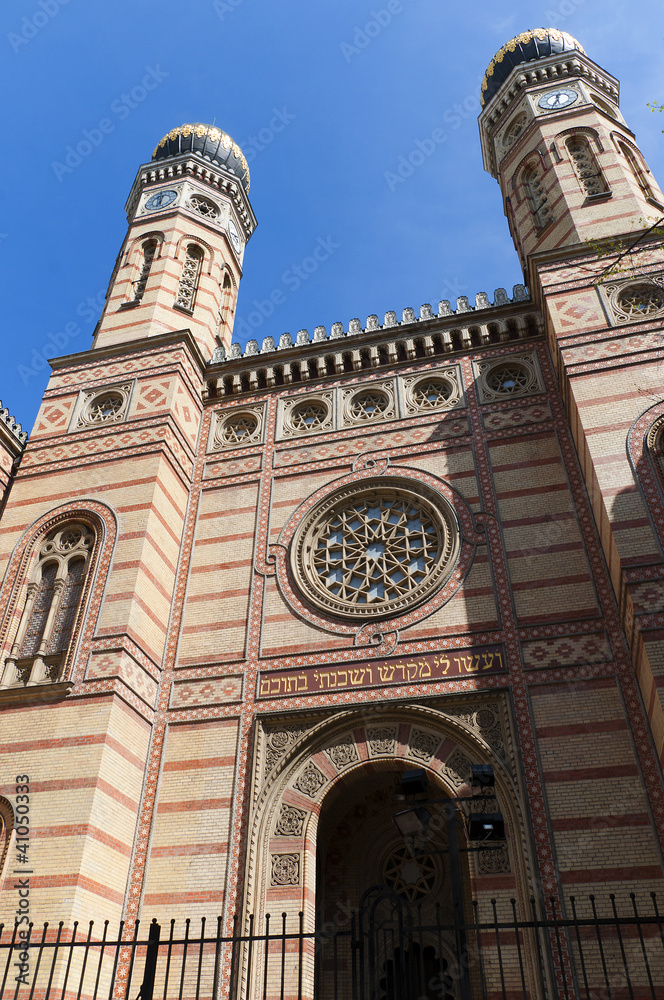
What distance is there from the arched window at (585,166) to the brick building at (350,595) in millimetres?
90

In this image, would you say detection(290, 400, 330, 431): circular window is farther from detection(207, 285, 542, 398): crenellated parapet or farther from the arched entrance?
the arched entrance

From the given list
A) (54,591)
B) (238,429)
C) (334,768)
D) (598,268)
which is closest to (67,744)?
(54,591)

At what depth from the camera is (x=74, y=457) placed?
505 inches

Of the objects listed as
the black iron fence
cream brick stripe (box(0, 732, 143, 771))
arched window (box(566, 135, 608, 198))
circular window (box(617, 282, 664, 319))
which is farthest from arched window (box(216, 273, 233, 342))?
the black iron fence

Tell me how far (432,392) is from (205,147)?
9875mm

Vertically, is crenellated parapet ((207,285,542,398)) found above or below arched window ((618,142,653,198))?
below

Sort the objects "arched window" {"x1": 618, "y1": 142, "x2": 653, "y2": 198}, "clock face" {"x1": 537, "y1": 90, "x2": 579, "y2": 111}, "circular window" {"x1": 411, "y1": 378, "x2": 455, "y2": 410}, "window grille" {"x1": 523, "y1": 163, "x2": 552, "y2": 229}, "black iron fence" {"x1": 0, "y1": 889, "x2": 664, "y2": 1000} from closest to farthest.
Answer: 1. "black iron fence" {"x1": 0, "y1": 889, "x2": 664, "y2": 1000}
2. "circular window" {"x1": 411, "y1": 378, "x2": 455, "y2": 410}
3. "arched window" {"x1": 618, "y1": 142, "x2": 653, "y2": 198}
4. "window grille" {"x1": 523, "y1": 163, "x2": 552, "y2": 229}
5. "clock face" {"x1": 537, "y1": 90, "x2": 579, "y2": 111}

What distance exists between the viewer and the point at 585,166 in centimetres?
1495

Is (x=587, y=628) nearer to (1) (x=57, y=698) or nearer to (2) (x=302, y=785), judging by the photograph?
(2) (x=302, y=785)

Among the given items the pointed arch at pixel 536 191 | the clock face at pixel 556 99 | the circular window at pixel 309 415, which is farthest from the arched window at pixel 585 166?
the circular window at pixel 309 415

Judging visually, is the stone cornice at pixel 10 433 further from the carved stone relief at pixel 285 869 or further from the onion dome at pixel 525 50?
the onion dome at pixel 525 50

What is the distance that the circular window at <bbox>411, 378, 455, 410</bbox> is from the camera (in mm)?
12930

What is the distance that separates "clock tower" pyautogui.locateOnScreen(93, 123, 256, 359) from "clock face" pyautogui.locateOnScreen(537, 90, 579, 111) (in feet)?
23.0

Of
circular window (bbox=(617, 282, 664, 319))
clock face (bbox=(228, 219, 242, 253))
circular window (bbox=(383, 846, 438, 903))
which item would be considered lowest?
circular window (bbox=(383, 846, 438, 903))
